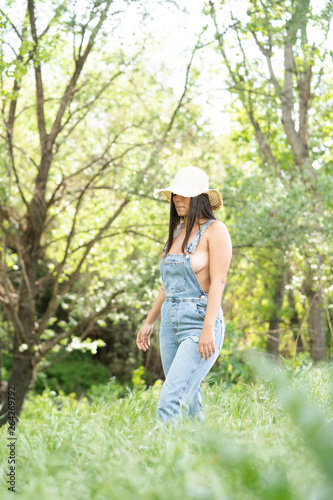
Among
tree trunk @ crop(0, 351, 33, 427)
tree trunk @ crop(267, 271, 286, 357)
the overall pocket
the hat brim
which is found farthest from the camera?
tree trunk @ crop(267, 271, 286, 357)

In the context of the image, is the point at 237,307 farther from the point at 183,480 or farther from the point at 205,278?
the point at 183,480

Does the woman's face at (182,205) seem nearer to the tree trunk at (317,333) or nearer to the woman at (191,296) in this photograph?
the woman at (191,296)

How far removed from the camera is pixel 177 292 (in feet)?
9.82

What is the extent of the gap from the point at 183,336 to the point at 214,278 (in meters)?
0.34

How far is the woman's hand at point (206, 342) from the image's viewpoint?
2795mm

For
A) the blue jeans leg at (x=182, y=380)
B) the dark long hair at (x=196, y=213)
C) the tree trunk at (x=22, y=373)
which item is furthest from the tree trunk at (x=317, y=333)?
the blue jeans leg at (x=182, y=380)

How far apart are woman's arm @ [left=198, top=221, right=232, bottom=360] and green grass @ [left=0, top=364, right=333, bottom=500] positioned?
43cm

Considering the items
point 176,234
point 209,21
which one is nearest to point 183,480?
point 176,234

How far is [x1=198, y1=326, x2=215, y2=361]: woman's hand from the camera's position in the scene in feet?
9.17

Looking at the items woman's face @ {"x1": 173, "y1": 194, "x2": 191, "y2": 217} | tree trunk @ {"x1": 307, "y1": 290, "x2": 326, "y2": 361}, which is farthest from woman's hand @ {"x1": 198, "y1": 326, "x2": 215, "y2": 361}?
tree trunk @ {"x1": 307, "y1": 290, "x2": 326, "y2": 361}

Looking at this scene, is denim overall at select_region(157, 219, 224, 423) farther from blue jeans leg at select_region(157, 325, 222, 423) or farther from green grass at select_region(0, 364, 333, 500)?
green grass at select_region(0, 364, 333, 500)

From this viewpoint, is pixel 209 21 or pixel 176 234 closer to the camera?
pixel 176 234

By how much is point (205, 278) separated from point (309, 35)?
503cm

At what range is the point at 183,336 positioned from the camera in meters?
2.94
